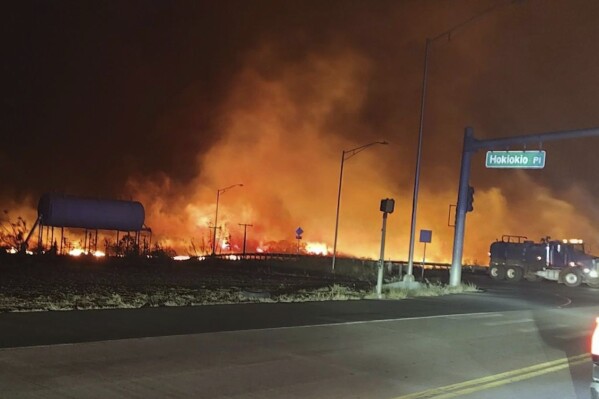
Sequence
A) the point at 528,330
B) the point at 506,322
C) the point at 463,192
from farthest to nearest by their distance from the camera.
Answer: the point at 463,192
the point at 506,322
the point at 528,330

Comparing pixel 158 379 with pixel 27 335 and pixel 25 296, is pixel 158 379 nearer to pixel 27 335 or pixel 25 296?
pixel 27 335

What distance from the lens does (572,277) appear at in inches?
1527

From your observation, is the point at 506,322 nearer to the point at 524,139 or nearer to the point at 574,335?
the point at 574,335

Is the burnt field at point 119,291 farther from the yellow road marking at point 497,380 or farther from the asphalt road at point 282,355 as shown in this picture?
the yellow road marking at point 497,380

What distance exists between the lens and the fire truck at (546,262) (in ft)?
127

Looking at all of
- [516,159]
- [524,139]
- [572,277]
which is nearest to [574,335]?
[524,139]

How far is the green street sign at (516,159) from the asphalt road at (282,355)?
34.8ft

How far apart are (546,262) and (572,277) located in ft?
7.94

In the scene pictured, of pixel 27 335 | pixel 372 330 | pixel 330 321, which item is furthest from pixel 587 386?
pixel 27 335

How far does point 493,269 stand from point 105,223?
93.2 ft

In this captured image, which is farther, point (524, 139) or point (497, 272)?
point (497, 272)

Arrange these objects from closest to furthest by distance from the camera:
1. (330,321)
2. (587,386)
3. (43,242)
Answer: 1. (587,386)
2. (330,321)
3. (43,242)

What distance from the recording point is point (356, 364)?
9984 millimetres

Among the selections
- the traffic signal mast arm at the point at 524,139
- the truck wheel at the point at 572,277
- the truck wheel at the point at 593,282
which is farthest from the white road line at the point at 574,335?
the truck wheel at the point at 593,282
